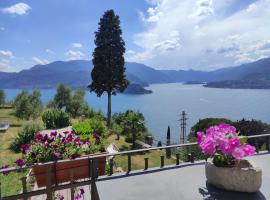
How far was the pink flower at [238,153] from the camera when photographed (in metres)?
3.45

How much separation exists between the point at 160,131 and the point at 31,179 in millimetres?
67892

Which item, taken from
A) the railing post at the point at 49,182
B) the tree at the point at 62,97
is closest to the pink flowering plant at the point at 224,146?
the railing post at the point at 49,182

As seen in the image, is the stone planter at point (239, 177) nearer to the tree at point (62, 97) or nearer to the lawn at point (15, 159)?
the lawn at point (15, 159)

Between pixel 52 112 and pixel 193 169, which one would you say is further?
pixel 52 112

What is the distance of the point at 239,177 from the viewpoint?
362 cm

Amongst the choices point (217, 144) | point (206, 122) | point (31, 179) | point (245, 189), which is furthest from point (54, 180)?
point (206, 122)

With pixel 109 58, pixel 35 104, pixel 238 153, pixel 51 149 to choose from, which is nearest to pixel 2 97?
pixel 35 104

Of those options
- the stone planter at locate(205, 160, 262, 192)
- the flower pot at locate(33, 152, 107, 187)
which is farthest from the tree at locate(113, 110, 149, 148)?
the stone planter at locate(205, 160, 262, 192)

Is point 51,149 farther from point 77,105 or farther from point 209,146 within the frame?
point 77,105

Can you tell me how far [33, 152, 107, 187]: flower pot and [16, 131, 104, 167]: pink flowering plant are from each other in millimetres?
90

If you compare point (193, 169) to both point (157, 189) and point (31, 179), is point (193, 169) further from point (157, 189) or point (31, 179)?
point (31, 179)

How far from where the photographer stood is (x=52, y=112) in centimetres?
1753

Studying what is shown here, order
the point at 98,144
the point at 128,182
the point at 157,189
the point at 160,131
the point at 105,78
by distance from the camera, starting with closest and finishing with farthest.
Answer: the point at 157,189 → the point at 128,182 → the point at 98,144 → the point at 105,78 → the point at 160,131

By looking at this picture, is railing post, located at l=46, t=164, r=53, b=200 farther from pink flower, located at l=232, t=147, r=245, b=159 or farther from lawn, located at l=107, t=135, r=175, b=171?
lawn, located at l=107, t=135, r=175, b=171
